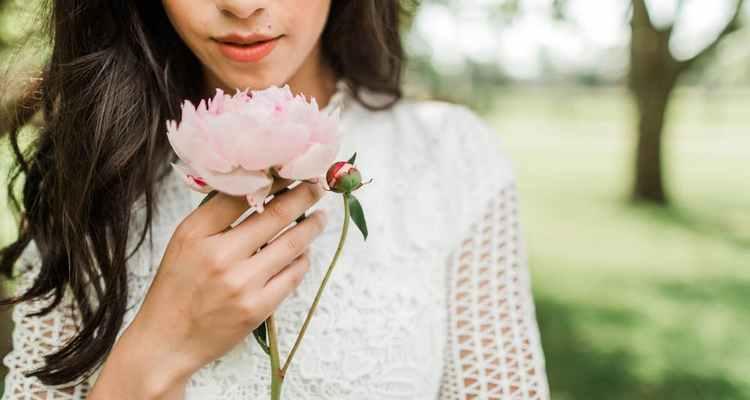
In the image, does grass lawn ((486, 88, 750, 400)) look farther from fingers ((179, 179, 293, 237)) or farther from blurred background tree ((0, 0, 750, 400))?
fingers ((179, 179, 293, 237))

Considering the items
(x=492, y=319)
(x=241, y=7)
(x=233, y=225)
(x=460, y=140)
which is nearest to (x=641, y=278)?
(x=460, y=140)

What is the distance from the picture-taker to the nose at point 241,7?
120cm

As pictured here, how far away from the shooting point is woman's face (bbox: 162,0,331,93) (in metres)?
1.23

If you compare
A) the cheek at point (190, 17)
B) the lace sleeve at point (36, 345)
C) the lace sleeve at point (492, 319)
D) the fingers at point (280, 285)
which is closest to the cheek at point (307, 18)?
the cheek at point (190, 17)

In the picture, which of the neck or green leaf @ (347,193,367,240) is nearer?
green leaf @ (347,193,367,240)

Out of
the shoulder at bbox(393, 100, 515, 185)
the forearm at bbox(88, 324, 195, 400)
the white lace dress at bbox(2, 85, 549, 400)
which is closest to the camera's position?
the forearm at bbox(88, 324, 195, 400)

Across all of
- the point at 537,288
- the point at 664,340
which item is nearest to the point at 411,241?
the point at 664,340

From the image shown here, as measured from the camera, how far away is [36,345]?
1466mm

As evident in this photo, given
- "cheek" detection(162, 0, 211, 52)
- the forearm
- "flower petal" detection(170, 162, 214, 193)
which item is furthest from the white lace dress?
"flower petal" detection(170, 162, 214, 193)

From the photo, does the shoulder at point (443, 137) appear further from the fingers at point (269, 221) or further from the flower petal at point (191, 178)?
the flower petal at point (191, 178)

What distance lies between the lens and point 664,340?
16.1 ft

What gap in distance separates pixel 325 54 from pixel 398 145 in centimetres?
32

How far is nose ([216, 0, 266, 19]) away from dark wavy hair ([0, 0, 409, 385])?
14.5 inches

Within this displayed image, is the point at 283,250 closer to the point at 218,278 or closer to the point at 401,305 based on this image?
the point at 218,278
